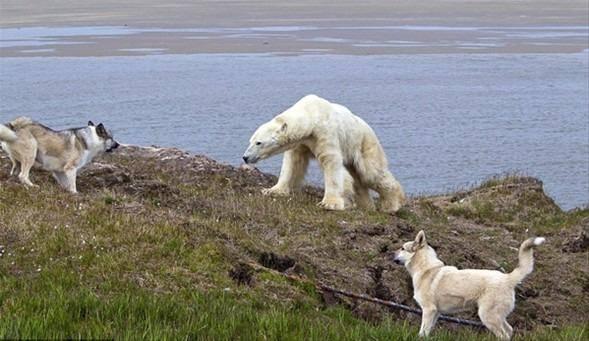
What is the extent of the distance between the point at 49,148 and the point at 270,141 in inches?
128

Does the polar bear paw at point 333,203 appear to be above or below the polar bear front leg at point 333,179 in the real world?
below

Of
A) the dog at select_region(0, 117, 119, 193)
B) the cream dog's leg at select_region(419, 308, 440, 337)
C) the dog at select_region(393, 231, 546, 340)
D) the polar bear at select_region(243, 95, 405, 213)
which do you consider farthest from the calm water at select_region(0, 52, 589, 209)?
the cream dog's leg at select_region(419, 308, 440, 337)

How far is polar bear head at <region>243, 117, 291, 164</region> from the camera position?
1538 centimetres

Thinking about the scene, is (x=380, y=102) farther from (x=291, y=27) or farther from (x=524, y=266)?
(x=524, y=266)

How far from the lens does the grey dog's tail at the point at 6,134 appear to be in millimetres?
13430

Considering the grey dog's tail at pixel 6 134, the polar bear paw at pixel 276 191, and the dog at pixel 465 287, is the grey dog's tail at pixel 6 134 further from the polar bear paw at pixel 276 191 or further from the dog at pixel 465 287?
the dog at pixel 465 287

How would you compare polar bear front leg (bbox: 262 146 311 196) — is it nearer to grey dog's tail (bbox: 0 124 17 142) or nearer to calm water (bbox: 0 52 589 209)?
grey dog's tail (bbox: 0 124 17 142)


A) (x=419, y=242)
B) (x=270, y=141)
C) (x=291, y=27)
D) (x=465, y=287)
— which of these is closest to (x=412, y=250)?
(x=419, y=242)

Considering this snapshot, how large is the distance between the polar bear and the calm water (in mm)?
7014

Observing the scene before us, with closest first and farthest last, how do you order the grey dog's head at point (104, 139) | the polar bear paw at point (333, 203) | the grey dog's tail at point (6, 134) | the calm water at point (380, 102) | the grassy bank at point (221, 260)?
the grassy bank at point (221, 260) < the grey dog's tail at point (6, 134) < the grey dog's head at point (104, 139) < the polar bear paw at point (333, 203) < the calm water at point (380, 102)

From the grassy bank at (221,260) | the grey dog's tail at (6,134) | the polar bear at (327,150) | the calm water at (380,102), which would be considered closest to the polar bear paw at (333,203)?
the polar bear at (327,150)

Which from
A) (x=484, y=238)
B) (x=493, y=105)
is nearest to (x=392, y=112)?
(x=493, y=105)

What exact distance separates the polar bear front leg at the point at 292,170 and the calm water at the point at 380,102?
24.8 ft

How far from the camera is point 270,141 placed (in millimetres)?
15422
